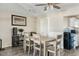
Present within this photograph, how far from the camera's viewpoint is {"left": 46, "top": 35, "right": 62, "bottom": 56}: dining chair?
1800 millimetres

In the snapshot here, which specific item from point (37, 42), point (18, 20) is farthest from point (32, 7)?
point (37, 42)

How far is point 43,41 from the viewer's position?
6.00 feet

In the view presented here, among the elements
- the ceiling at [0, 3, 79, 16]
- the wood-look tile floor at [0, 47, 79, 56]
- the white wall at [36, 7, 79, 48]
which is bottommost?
the wood-look tile floor at [0, 47, 79, 56]

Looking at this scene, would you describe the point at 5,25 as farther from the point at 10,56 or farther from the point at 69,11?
Result: the point at 69,11

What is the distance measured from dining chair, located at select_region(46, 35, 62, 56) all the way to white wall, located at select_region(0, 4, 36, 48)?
0.41 meters

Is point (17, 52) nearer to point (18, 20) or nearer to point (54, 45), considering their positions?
point (18, 20)

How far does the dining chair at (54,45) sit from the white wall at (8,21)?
1.34 feet

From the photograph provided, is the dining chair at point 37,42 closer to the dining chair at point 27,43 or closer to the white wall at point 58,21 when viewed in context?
the dining chair at point 27,43

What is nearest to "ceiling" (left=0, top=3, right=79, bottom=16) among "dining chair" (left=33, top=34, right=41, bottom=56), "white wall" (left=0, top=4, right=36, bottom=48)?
"white wall" (left=0, top=4, right=36, bottom=48)

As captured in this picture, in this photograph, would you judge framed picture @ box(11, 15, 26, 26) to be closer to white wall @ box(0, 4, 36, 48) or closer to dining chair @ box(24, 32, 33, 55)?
white wall @ box(0, 4, 36, 48)

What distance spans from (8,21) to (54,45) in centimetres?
99

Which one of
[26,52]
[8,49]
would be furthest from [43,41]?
[8,49]

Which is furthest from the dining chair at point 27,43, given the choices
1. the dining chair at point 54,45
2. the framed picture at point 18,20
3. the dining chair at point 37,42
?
the dining chair at point 54,45

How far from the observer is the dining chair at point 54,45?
1.80 m
